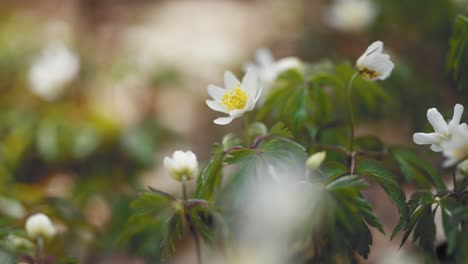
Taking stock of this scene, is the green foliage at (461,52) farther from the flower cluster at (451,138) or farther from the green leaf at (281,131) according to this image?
the green leaf at (281,131)

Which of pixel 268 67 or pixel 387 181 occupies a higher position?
pixel 268 67

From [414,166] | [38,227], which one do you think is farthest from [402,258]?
[38,227]

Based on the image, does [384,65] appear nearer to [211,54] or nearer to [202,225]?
[202,225]

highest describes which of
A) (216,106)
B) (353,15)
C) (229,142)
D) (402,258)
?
(353,15)

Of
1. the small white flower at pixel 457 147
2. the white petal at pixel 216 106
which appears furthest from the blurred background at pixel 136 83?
the small white flower at pixel 457 147

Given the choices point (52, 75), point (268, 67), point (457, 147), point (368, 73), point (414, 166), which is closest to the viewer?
point (457, 147)

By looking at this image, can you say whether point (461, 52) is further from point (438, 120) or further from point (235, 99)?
point (235, 99)

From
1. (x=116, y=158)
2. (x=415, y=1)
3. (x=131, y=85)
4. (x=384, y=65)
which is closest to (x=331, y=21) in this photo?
(x=415, y=1)

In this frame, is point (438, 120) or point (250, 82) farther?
point (250, 82)
